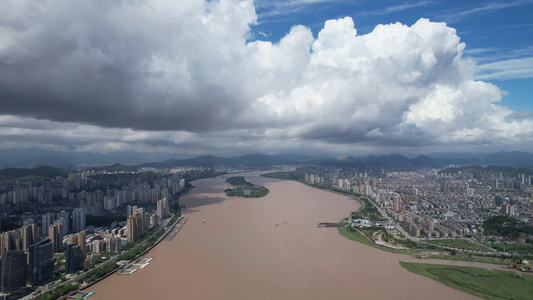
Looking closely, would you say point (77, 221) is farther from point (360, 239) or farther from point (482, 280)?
point (482, 280)

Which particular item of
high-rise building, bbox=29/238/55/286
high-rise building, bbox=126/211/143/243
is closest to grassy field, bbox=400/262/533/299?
high-rise building, bbox=126/211/143/243

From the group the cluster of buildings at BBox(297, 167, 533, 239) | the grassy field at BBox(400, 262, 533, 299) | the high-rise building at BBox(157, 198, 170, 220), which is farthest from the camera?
the high-rise building at BBox(157, 198, 170, 220)

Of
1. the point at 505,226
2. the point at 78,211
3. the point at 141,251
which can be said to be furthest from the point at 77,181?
the point at 505,226

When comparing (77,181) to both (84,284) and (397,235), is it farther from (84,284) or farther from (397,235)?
(397,235)

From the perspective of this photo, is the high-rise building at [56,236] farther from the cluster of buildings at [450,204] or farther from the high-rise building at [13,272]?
the cluster of buildings at [450,204]

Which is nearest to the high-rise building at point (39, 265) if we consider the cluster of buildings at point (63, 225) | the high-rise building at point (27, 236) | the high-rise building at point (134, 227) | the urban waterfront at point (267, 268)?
the cluster of buildings at point (63, 225)

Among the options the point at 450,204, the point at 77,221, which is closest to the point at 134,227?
the point at 77,221

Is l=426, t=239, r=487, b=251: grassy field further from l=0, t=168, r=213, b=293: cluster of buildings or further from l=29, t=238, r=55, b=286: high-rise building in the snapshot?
l=29, t=238, r=55, b=286: high-rise building
